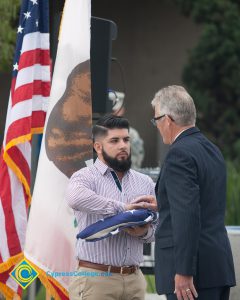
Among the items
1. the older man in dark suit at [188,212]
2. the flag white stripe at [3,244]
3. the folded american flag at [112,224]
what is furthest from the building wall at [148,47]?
the older man in dark suit at [188,212]

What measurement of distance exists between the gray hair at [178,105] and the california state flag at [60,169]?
1293 millimetres

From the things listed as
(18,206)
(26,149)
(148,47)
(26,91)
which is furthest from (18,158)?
(148,47)

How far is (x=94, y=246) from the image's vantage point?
5.70 metres

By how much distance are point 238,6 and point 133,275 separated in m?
12.4

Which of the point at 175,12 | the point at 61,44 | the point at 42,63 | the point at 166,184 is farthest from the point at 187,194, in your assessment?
the point at 175,12

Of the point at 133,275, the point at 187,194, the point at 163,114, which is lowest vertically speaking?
the point at 133,275

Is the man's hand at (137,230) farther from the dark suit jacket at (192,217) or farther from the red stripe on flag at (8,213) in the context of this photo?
the red stripe on flag at (8,213)

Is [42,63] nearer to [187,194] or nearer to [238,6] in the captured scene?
[187,194]

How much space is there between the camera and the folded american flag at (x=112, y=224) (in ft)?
18.0

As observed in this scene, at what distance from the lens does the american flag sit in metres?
6.82

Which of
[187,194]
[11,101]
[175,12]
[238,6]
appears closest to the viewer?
[187,194]

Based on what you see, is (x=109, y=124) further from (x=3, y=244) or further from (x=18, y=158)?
(x=3, y=244)

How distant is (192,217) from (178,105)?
24.9 inches

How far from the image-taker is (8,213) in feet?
22.5
